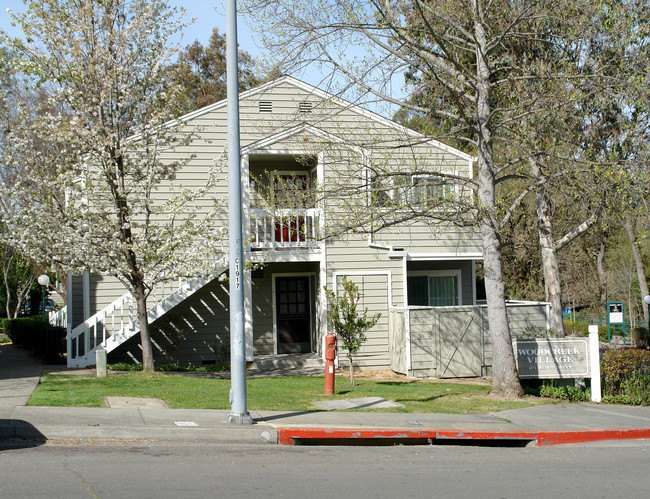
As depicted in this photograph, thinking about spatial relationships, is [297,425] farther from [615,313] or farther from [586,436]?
[615,313]

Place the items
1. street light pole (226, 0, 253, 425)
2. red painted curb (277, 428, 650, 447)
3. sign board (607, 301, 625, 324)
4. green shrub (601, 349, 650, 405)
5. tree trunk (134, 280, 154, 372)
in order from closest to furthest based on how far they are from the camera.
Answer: red painted curb (277, 428, 650, 447) → street light pole (226, 0, 253, 425) → green shrub (601, 349, 650, 405) → tree trunk (134, 280, 154, 372) → sign board (607, 301, 625, 324)

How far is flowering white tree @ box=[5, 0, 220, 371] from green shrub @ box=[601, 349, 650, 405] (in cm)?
935

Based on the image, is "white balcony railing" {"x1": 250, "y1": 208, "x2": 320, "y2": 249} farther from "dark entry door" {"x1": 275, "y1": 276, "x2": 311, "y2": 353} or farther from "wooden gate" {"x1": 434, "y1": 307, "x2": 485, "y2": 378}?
"wooden gate" {"x1": 434, "y1": 307, "x2": 485, "y2": 378}

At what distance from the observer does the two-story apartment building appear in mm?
17344

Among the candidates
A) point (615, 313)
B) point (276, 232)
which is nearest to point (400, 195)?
point (276, 232)

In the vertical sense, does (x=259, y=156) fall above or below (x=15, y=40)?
below

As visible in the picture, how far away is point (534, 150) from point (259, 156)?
812cm

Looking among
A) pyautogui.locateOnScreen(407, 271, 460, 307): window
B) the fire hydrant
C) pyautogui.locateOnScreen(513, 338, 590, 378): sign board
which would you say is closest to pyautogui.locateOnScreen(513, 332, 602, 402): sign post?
pyautogui.locateOnScreen(513, 338, 590, 378): sign board

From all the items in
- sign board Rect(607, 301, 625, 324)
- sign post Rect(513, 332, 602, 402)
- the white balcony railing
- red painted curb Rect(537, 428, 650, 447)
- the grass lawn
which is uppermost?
the white balcony railing

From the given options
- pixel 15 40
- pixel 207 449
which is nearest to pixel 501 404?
pixel 207 449

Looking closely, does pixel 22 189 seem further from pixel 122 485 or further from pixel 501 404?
pixel 501 404

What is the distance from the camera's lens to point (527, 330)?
17609mm

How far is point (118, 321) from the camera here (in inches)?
681

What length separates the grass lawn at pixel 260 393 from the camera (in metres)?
11.1
